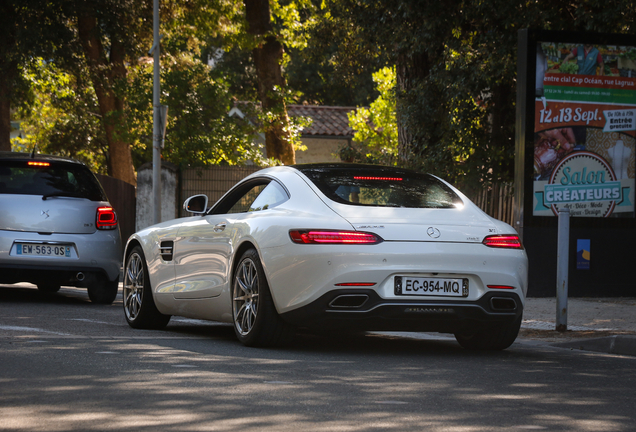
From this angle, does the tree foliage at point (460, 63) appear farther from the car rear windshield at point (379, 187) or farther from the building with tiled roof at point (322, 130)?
the building with tiled roof at point (322, 130)

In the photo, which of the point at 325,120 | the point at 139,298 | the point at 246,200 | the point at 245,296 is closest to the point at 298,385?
the point at 245,296

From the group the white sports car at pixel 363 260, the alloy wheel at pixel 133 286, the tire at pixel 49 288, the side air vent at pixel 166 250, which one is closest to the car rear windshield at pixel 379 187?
the white sports car at pixel 363 260

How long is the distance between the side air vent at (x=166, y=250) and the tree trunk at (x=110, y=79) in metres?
17.6

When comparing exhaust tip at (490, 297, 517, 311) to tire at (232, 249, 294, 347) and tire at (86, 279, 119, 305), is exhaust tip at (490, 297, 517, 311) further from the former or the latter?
tire at (86, 279, 119, 305)

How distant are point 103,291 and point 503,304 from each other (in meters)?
5.81

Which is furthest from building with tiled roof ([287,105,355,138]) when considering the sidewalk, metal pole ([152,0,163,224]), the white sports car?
the white sports car

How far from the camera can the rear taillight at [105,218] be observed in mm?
10695

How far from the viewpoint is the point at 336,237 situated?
20.7 ft

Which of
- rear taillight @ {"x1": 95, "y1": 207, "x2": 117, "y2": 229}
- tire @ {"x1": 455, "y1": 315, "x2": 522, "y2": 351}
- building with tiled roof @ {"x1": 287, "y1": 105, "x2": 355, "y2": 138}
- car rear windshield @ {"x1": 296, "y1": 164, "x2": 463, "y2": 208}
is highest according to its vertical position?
building with tiled roof @ {"x1": 287, "y1": 105, "x2": 355, "y2": 138}

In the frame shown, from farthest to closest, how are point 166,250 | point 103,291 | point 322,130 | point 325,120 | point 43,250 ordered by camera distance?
point 325,120 < point 322,130 < point 103,291 < point 43,250 < point 166,250

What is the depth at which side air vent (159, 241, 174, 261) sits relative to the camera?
8.13 m

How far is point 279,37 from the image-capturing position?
26297 mm

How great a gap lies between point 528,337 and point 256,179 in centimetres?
277

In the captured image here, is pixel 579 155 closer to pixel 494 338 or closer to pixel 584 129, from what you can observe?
pixel 584 129
